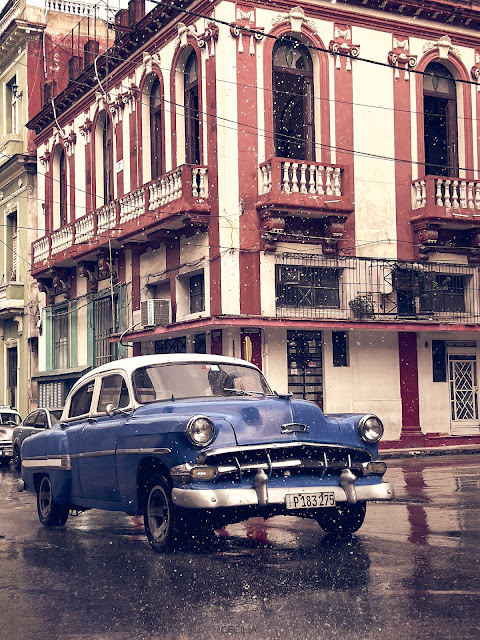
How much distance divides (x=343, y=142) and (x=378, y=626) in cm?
1995

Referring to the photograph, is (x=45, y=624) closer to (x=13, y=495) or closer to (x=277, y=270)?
(x=13, y=495)

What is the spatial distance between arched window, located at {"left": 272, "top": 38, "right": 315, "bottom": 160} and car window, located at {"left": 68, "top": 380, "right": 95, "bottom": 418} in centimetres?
1410

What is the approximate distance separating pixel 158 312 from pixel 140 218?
2345mm

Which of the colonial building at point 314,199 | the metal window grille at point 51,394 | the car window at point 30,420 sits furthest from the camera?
the metal window grille at point 51,394

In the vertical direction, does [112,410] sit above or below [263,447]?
above

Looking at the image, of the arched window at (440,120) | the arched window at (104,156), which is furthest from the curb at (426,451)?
the arched window at (104,156)

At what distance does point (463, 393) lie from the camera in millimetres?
26188

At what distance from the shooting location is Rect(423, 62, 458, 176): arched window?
26.3 meters

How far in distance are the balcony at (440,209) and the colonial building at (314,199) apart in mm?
46

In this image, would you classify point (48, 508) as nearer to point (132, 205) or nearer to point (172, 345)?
point (172, 345)

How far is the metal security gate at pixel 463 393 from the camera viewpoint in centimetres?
2592

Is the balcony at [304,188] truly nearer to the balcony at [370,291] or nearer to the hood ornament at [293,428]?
the balcony at [370,291]

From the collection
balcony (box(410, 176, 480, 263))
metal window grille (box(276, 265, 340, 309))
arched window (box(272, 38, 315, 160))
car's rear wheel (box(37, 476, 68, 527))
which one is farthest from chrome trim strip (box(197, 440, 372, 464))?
balcony (box(410, 176, 480, 263))

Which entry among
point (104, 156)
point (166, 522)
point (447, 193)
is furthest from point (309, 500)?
point (104, 156)
